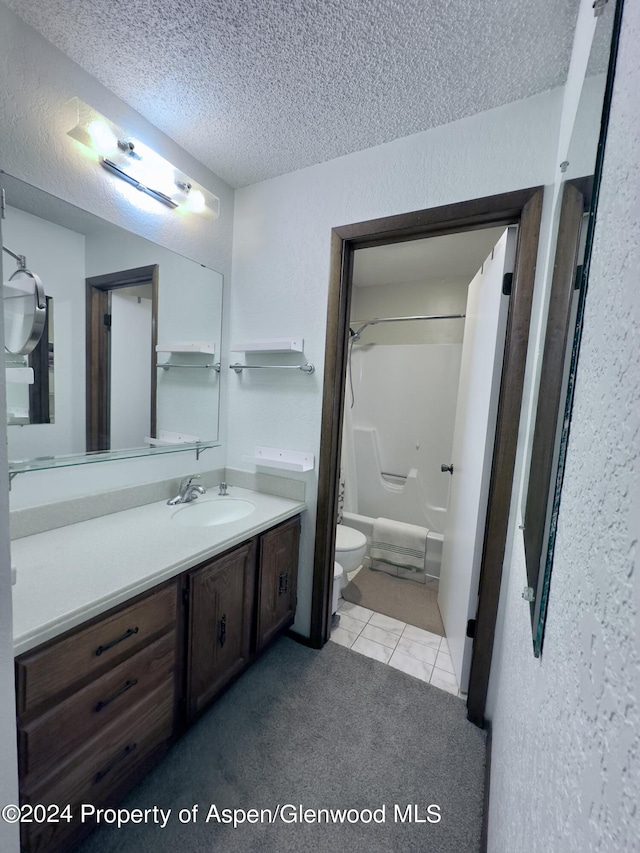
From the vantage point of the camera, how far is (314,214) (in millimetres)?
1680

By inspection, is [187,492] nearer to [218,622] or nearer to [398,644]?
[218,622]

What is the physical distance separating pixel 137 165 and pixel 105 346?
73cm

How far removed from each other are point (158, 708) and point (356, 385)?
106 inches

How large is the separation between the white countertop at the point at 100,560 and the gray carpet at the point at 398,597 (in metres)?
1.14

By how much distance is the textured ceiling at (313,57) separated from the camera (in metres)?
1.00

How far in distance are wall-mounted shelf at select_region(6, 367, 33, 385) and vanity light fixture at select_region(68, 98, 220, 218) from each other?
32.7 inches

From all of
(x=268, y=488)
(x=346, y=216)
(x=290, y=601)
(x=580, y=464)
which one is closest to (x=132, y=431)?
(x=268, y=488)

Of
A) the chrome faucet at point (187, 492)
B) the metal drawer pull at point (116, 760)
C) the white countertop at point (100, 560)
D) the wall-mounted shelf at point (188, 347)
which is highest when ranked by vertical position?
the wall-mounted shelf at point (188, 347)

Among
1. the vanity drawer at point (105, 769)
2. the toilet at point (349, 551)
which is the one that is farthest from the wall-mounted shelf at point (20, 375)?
the toilet at point (349, 551)

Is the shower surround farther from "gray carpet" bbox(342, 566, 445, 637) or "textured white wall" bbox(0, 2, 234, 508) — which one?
"textured white wall" bbox(0, 2, 234, 508)

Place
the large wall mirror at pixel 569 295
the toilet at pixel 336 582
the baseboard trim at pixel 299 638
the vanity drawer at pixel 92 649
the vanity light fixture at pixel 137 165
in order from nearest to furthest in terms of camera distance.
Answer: the large wall mirror at pixel 569 295 < the vanity drawer at pixel 92 649 < the vanity light fixture at pixel 137 165 < the baseboard trim at pixel 299 638 < the toilet at pixel 336 582

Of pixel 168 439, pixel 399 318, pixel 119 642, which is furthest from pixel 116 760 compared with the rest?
pixel 399 318

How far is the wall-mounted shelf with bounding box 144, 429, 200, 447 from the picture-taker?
1627 millimetres

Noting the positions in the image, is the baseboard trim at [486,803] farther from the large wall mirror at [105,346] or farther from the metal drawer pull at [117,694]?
the large wall mirror at [105,346]
